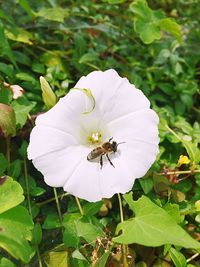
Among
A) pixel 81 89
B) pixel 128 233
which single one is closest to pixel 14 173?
pixel 81 89

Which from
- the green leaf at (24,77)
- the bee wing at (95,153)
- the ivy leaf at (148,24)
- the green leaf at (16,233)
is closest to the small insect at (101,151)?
the bee wing at (95,153)

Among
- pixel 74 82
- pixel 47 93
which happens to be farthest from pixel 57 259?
pixel 74 82

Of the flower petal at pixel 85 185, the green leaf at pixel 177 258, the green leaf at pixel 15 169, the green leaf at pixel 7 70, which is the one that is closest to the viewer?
the flower petal at pixel 85 185

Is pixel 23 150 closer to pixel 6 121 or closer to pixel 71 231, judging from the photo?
pixel 6 121

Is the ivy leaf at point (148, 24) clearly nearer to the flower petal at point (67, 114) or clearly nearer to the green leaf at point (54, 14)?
the green leaf at point (54, 14)

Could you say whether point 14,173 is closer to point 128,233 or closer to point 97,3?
point 128,233

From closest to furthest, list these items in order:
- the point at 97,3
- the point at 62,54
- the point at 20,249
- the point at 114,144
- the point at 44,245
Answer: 1. the point at 20,249
2. the point at 114,144
3. the point at 44,245
4. the point at 62,54
5. the point at 97,3
